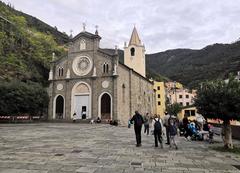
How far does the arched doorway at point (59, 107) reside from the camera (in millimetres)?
40500

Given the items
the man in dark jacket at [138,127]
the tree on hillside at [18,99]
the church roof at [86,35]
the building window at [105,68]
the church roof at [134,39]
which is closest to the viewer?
the man in dark jacket at [138,127]

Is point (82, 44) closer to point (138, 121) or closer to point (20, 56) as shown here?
point (20, 56)

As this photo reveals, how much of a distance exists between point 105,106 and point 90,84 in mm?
4692

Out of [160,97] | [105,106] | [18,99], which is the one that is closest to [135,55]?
[105,106]

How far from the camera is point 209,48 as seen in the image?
422ft

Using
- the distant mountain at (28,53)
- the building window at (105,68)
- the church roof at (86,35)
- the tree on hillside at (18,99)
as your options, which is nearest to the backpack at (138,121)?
the distant mountain at (28,53)

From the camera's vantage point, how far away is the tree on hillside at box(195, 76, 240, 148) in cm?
1148

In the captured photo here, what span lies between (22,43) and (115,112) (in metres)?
34.1

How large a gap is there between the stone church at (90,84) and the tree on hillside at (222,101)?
80.7 ft

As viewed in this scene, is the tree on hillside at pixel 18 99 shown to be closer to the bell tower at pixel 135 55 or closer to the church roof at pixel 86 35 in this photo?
the church roof at pixel 86 35

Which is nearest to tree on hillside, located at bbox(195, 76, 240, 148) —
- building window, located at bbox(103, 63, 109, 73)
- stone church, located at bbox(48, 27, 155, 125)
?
stone church, located at bbox(48, 27, 155, 125)

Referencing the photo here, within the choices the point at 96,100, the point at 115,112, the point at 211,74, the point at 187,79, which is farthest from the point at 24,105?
the point at 187,79

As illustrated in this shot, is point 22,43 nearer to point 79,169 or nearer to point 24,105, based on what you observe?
point 24,105

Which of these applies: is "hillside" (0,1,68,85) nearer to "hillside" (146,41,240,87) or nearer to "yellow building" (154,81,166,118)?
"yellow building" (154,81,166,118)
